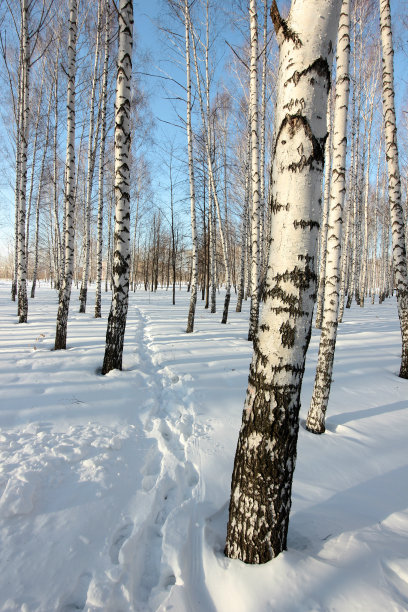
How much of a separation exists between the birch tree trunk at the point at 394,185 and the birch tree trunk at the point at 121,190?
4461mm

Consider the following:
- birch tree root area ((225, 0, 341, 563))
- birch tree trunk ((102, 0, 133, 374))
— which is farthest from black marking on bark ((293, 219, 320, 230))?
birch tree trunk ((102, 0, 133, 374))

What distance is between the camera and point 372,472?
2.54m

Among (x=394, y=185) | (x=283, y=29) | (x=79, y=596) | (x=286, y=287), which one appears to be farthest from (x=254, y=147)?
(x=79, y=596)

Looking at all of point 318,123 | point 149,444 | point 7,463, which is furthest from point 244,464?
point 7,463

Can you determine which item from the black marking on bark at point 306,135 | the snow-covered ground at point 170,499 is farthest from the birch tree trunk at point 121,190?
the black marking on bark at point 306,135

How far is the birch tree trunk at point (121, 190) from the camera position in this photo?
408cm

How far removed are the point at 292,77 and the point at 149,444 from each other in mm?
3137

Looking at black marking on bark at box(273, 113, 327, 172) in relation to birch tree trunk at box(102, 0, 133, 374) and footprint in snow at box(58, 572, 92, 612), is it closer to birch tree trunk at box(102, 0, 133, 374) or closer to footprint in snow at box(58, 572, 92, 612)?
footprint in snow at box(58, 572, 92, 612)

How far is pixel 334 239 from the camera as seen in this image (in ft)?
10.8

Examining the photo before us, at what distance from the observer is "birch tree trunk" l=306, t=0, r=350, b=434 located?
3.27m

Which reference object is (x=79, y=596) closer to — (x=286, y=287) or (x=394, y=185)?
(x=286, y=287)

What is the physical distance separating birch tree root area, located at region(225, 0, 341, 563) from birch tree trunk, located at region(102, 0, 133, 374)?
336 cm

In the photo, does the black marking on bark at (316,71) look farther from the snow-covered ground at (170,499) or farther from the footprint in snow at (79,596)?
the footprint in snow at (79,596)

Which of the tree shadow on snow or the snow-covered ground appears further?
the tree shadow on snow
